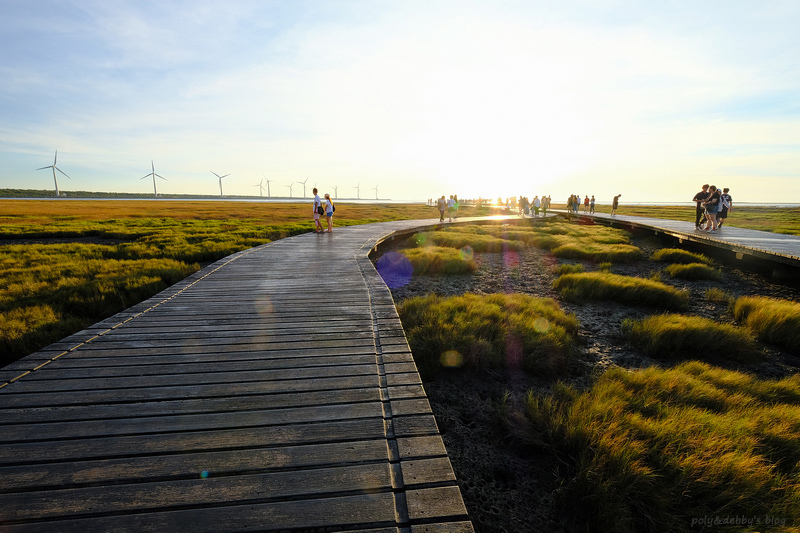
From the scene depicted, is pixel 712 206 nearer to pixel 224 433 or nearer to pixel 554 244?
pixel 554 244

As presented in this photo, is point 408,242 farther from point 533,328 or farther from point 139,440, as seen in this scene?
point 139,440

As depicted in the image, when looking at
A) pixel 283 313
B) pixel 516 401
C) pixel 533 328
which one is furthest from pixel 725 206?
pixel 283 313

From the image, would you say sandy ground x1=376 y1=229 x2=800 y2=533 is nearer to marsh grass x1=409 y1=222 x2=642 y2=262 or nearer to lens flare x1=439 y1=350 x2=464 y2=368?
lens flare x1=439 y1=350 x2=464 y2=368

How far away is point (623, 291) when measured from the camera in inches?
349

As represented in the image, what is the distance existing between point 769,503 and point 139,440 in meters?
4.67

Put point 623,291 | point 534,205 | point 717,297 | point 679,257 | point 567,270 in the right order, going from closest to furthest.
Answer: point 717,297 < point 623,291 < point 567,270 < point 679,257 < point 534,205

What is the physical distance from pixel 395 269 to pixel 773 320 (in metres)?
9.30

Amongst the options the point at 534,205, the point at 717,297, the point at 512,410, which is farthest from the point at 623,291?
the point at 534,205

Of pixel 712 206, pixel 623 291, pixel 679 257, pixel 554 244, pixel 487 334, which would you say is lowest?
pixel 487 334

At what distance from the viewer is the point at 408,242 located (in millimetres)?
18781

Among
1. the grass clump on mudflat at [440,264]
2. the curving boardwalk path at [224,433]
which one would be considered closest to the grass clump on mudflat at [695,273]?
the grass clump on mudflat at [440,264]

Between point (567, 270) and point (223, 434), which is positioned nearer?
point (223, 434)

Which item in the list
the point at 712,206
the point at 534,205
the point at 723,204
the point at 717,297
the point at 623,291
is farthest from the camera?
the point at 534,205

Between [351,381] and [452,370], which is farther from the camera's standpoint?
[452,370]
